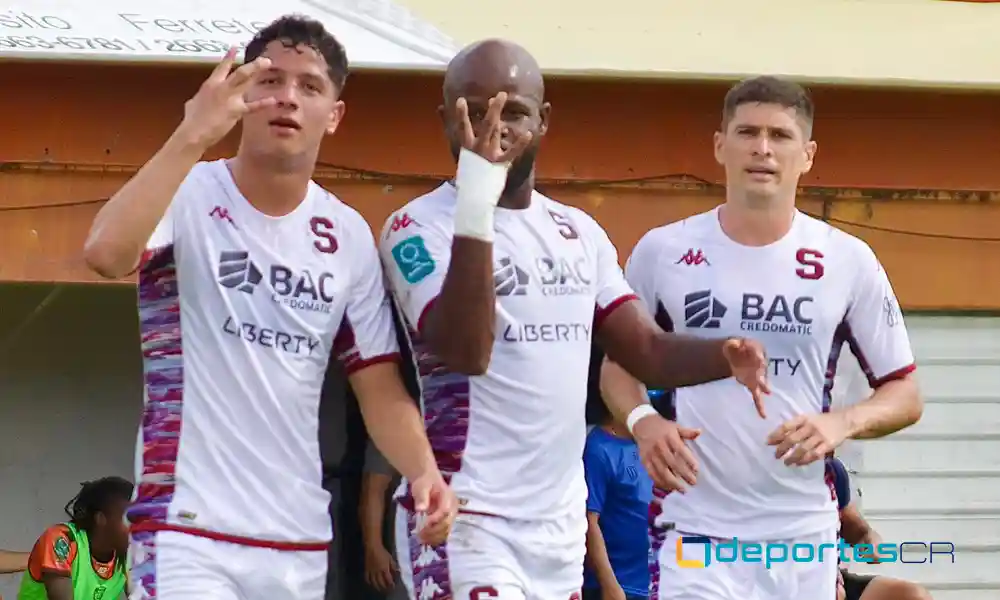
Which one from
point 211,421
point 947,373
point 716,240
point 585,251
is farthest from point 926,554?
point 211,421

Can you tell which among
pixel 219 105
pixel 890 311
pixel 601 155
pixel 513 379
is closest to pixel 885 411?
pixel 890 311

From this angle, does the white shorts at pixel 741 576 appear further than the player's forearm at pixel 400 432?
Yes

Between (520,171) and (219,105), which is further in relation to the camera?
(520,171)

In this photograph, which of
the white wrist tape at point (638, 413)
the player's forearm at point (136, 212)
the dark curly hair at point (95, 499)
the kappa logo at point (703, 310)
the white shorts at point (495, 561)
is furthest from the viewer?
the dark curly hair at point (95, 499)

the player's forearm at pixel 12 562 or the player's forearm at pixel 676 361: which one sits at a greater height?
the player's forearm at pixel 676 361

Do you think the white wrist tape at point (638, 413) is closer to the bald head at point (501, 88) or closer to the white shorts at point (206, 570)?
the bald head at point (501, 88)

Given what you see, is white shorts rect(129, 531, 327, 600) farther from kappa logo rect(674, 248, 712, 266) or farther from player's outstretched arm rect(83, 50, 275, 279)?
kappa logo rect(674, 248, 712, 266)

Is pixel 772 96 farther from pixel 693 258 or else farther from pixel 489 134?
pixel 489 134

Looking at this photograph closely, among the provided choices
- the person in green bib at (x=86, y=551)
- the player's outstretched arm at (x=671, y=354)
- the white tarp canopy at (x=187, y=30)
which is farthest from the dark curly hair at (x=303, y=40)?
the person in green bib at (x=86, y=551)

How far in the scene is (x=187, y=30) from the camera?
6684mm

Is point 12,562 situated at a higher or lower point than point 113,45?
lower

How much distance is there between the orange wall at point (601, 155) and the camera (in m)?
6.53

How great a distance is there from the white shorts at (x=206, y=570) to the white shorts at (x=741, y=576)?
1.33 metres

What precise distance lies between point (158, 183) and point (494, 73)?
1.00 m
